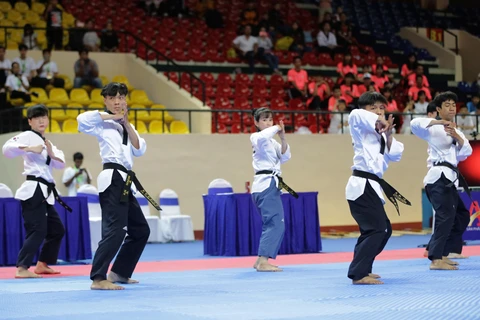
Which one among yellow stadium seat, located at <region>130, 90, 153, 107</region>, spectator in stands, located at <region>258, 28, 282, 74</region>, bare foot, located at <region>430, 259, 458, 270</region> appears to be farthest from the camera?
spectator in stands, located at <region>258, 28, 282, 74</region>

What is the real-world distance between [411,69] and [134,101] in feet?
25.8

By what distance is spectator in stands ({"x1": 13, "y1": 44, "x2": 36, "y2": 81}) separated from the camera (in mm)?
17641

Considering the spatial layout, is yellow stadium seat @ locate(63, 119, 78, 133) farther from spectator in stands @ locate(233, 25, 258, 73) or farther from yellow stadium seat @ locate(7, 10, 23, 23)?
spectator in stands @ locate(233, 25, 258, 73)

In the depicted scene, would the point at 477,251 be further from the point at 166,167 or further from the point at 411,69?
the point at 411,69

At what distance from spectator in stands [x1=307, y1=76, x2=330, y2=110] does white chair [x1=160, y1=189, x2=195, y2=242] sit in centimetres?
432

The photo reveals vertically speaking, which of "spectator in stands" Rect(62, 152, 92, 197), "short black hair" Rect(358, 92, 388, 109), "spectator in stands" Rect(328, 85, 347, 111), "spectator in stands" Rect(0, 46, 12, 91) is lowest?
"spectator in stands" Rect(62, 152, 92, 197)

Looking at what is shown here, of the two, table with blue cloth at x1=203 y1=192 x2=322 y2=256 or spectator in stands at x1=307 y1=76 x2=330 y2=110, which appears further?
spectator in stands at x1=307 y1=76 x2=330 y2=110

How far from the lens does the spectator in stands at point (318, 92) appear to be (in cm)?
1894

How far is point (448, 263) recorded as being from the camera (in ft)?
30.7

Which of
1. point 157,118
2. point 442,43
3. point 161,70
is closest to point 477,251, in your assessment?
point 157,118

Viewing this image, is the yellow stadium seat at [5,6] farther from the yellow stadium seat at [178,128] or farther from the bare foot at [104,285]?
the bare foot at [104,285]

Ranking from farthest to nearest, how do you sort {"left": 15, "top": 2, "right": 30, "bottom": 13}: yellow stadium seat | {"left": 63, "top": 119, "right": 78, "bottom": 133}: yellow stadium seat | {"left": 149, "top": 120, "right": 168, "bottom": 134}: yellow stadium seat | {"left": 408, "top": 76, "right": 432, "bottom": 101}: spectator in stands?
1. {"left": 408, "top": 76, "right": 432, "bottom": 101}: spectator in stands
2. {"left": 15, "top": 2, "right": 30, "bottom": 13}: yellow stadium seat
3. {"left": 149, "top": 120, "right": 168, "bottom": 134}: yellow stadium seat
4. {"left": 63, "top": 119, "right": 78, "bottom": 133}: yellow stadium seat

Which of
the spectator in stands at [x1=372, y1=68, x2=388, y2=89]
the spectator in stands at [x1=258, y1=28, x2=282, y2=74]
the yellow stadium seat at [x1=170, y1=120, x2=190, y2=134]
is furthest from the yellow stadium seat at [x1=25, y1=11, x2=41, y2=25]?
the spectator in stands at [x1=372, y1=68, x2=388, y2=89]

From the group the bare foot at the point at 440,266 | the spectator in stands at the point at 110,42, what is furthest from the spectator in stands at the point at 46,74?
the bare foot at the point at 440,266
